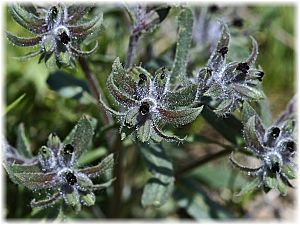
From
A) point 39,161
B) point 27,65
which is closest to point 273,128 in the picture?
point 39,161

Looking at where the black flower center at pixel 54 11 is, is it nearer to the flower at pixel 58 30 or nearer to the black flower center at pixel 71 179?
the flower at pixel 58 30

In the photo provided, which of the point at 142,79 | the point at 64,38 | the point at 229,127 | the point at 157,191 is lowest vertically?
the point at 157,191

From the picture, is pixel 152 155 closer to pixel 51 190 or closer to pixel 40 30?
pixel 51 190

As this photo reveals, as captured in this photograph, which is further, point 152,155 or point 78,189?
point 152,155

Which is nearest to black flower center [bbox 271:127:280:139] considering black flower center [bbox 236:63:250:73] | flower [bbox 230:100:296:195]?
flower [bbox 230:100:296:195]

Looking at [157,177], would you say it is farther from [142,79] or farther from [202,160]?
[142,79]

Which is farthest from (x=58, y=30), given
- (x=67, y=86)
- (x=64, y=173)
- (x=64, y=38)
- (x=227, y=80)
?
(x=67, y=86)
